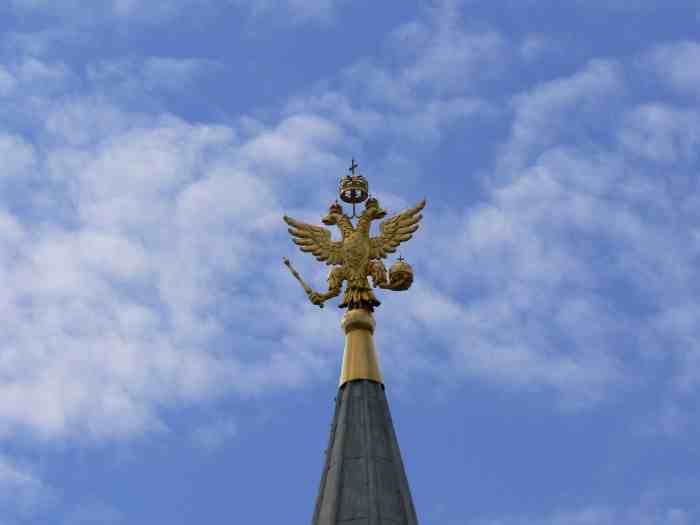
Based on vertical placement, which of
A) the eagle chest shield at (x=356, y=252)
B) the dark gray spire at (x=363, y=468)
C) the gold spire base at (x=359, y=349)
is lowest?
the dark gray spire at (x=363, y=468)

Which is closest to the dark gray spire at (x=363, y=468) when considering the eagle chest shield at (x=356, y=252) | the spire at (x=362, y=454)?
the spire at (x=362, y=454)

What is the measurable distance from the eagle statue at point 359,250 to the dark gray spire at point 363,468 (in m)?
2.01

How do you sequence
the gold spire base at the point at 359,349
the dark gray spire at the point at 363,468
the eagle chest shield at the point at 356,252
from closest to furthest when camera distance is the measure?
1. the dark gray spire at the point at 363,468
2. the gold spire base at the point at 359,349
3. the eagle chest shield at the point at 356,252

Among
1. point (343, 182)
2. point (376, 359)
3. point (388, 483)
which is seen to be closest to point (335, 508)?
point (388, 483)

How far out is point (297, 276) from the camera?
2917cm

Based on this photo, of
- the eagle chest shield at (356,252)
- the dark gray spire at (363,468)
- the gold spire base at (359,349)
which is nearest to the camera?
the dark gray spire at (363,468)

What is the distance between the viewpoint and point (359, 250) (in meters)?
29.0

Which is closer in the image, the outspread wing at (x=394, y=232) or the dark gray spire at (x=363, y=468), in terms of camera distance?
the dark gray spire at (x=363, y=468)

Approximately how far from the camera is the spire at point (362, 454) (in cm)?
2452

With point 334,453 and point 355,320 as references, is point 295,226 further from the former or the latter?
point 334,453

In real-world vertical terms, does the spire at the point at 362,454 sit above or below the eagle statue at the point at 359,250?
below

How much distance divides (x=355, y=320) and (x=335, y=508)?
15.5 feet

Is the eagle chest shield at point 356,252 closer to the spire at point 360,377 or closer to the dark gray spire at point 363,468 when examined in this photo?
the spire at point 360,377

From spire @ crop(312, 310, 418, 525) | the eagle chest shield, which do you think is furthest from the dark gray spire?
the eagle chest shield
